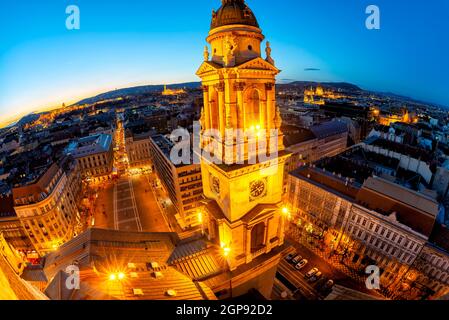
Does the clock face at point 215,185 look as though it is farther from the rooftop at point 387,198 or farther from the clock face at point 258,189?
the rooftop at point 387,198

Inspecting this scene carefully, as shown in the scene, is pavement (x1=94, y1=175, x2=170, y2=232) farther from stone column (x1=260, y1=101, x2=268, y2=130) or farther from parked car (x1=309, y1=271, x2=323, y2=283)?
stone column (x1=260, y1=101, x2=268, y2=130)

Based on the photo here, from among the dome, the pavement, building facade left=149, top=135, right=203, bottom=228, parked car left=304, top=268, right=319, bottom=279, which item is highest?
the dome

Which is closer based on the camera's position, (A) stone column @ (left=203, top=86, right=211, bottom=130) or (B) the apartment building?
(A) stone column @ (left=203, top=86, right=211, bottom=130)

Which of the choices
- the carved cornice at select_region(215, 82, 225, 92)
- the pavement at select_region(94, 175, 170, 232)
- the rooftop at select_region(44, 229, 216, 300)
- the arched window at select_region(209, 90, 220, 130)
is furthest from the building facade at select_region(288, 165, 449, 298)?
the pavement at select_region(94, 175, 170, 232)

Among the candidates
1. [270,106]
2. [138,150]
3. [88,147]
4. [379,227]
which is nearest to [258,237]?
[270,106]

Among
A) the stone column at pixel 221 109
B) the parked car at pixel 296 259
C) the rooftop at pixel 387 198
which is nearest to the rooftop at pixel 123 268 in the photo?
the stone column at pixel 221 109
